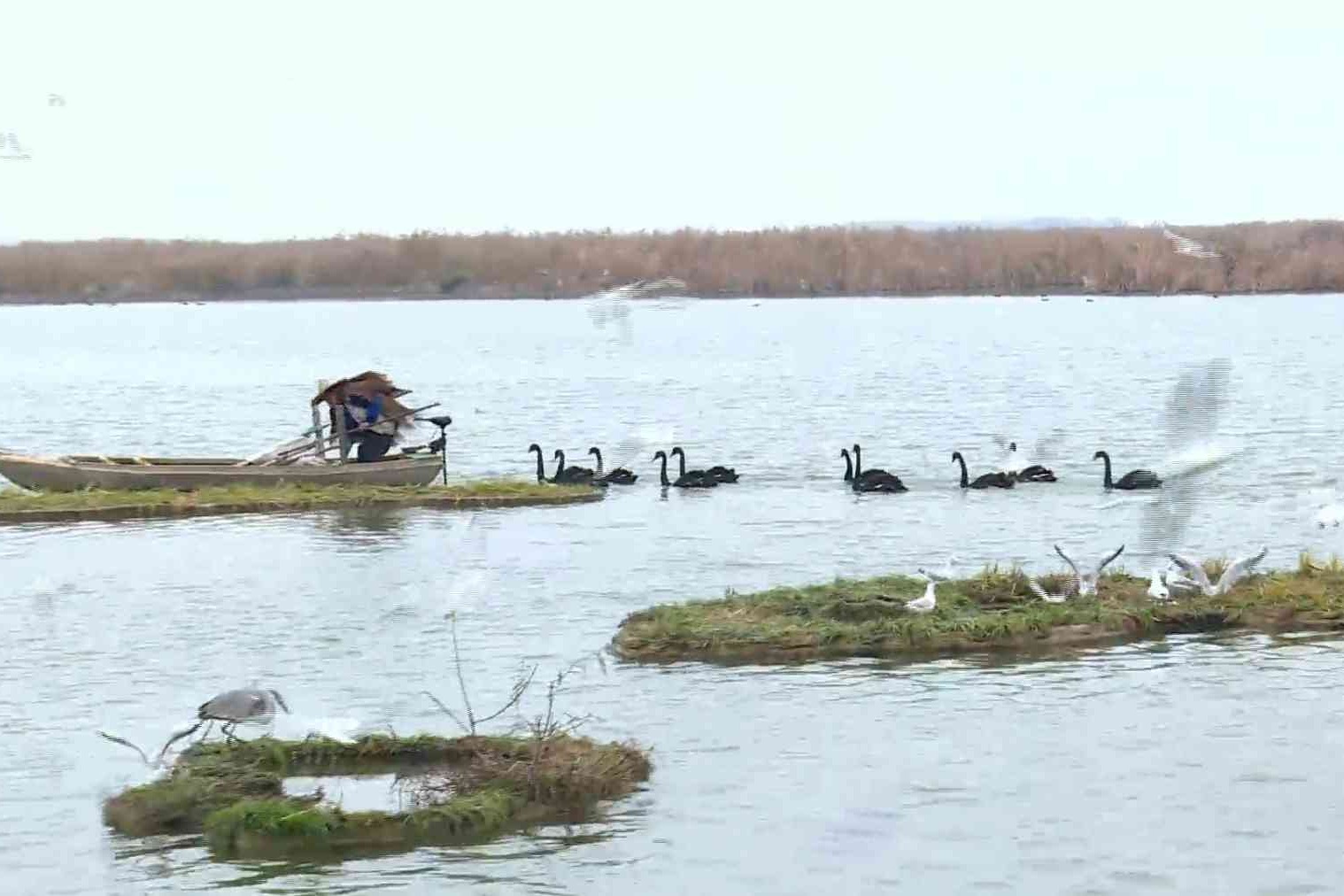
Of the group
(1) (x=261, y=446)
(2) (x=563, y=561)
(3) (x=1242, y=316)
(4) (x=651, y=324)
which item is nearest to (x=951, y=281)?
(3) (x=1242, y=316)

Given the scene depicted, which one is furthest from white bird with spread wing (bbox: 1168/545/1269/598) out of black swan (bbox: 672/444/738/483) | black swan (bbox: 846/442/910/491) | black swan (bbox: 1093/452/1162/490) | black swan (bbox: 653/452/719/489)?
black swan (bbox: 672/444/738/483)

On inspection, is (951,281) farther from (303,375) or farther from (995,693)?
(995,693)

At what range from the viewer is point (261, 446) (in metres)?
52.0

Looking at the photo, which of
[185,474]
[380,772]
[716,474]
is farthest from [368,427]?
[380,772]

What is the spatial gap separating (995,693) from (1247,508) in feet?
57.8

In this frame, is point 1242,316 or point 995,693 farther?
point 1242,316

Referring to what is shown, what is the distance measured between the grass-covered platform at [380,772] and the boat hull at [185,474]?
1741 cm

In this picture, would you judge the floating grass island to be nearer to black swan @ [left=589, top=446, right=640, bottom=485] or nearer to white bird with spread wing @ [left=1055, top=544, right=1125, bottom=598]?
black swan @ [left=589, top=446, right=640, bottom=485]

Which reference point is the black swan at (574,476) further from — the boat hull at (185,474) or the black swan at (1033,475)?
the black swan at (1033,475)

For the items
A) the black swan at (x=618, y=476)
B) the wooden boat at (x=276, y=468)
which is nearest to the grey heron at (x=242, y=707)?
the wooden boat at (x=276, y=468)

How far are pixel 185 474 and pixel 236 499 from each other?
170 centimetres

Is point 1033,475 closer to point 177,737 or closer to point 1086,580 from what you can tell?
point 1086,580

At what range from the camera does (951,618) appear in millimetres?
20234

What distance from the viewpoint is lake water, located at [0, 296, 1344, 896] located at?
14367 mm
